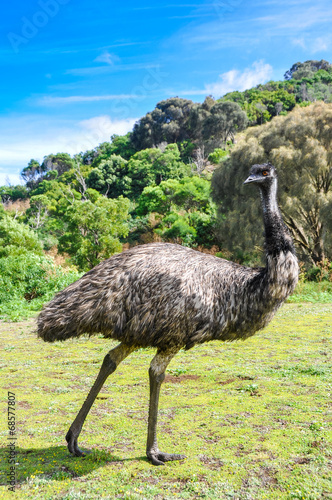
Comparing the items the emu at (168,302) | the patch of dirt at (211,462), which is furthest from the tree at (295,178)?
the patch of dirt at (211,462)

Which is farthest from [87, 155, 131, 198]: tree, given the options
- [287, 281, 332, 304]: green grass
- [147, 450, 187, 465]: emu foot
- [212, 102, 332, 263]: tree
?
[147, 450, 187, 465]: emu foot

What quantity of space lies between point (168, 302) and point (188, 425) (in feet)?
5.82

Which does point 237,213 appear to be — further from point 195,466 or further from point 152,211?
point 195,466

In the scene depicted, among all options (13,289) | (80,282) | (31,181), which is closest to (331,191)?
(13,289)

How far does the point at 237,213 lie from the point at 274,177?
2001cm

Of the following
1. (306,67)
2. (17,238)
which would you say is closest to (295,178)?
(17,238)

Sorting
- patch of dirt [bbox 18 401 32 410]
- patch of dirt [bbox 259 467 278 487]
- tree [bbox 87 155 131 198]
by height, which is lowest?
patch of dirt [bbox 18 401 32 410]

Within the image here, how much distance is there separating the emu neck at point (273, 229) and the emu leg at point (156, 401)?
1242mm

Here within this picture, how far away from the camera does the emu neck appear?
3.91 metres

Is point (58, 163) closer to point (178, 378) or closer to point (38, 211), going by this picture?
point (38, 211)

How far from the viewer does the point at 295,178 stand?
22172 millimetres

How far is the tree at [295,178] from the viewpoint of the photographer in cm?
2189

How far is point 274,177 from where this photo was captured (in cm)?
417

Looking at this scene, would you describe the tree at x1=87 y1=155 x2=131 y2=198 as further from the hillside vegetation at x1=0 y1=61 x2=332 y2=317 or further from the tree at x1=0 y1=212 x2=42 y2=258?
the tree at x1=0 y1=212 x2=42 y2=258
